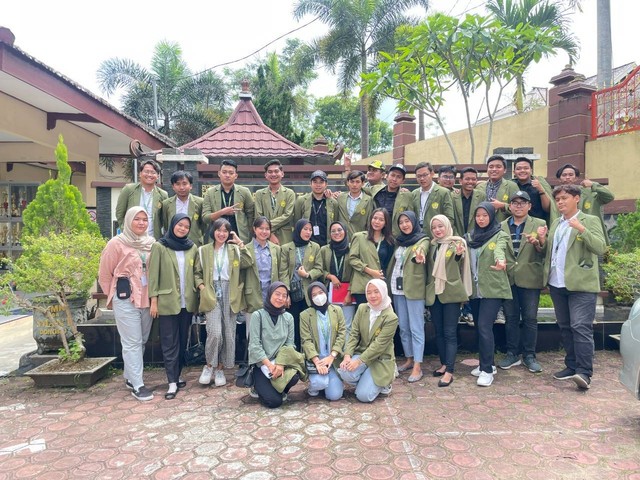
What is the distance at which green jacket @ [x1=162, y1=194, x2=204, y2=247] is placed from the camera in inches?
198

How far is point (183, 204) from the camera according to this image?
5.09 metres

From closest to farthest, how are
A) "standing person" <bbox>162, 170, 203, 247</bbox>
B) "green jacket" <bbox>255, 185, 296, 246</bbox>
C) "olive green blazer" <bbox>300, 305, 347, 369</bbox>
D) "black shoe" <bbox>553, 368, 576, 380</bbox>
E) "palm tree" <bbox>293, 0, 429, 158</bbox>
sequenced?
"olive green blazer" <bbox>300, 305, 347, 369</bbox> < "black shoe" <bbox>553, 368, 576, 380</bbox> < "standing person" <bbox>162, 170, 203, 247</bbox> < "green jacket" <bbox>255, 185, 296, 246</bbox> < "palm tree" <bbox>293, 0, 429, 158</bbox>

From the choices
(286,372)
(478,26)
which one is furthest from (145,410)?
(478,26)

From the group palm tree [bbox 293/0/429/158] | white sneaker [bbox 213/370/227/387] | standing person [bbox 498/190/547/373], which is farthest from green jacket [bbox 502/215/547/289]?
palm tree [bbox 293/0/429/158]

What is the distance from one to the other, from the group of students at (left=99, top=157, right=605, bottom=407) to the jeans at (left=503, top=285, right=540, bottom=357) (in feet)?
0.04

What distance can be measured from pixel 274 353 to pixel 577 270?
9.31 ft

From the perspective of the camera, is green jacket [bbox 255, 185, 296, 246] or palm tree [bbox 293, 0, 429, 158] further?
palm tree [bbox 293, 0, 429, 158]

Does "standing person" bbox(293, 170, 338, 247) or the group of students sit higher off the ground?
"standing person" bbox(293, 170, 338, 247)

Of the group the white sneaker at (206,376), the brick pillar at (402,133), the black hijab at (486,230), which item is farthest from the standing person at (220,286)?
the brick pillar at (402,133)

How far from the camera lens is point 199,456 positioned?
→ 10.2ft

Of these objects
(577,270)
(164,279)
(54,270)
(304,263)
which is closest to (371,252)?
(304,263)

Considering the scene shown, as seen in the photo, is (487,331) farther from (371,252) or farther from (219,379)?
(219,379)

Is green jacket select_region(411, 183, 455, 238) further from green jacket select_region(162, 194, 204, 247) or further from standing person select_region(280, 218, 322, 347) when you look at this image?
green jacket select_region(162, 194, 204, 247)

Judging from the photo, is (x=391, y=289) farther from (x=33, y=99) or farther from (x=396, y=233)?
(x=33, y=99)
